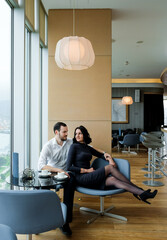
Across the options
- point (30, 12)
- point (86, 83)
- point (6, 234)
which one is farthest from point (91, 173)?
point (30, 12)

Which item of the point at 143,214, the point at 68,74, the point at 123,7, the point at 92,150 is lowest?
the point at 143,214

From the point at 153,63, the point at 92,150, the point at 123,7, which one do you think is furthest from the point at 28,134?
the point at 153,63

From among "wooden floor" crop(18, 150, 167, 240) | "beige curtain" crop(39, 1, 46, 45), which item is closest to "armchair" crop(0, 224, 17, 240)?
"wooden floor" crop(18, 150, 167, 240)

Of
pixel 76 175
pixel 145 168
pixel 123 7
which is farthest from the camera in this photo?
pixel 145 168

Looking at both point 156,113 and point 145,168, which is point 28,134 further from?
point 156,113

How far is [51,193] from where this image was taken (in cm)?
191

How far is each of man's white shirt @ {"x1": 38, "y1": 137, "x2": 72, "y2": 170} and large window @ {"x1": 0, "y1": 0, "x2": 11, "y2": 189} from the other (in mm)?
518

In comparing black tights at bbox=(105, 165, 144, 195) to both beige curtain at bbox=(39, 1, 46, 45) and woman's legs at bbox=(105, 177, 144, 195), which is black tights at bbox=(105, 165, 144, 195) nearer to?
woman's legs at bbox=(105, 177, 144, 195)

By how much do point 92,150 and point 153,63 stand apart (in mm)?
6644

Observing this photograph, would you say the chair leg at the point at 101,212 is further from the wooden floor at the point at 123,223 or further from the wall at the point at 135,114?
the wall at the point at 135,114

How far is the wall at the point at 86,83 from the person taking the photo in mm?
4406

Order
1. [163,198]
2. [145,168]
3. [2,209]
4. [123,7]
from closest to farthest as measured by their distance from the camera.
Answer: [2,209] < [163,198] < [123,7] < [145,168]

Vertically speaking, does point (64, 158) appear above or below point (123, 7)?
below

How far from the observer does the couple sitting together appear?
310cm
